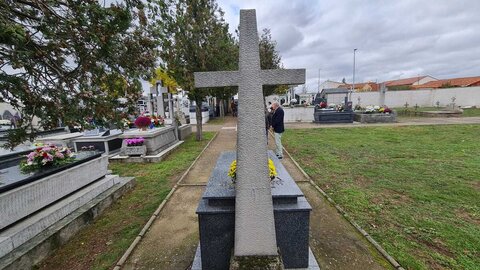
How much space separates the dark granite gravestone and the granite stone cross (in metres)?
0.28

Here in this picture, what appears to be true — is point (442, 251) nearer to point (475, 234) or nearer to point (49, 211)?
point (475, 234)

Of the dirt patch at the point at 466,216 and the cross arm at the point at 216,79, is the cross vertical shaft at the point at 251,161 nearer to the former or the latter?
the cross arm at the point at 216,79

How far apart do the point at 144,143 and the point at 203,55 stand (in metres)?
4.42

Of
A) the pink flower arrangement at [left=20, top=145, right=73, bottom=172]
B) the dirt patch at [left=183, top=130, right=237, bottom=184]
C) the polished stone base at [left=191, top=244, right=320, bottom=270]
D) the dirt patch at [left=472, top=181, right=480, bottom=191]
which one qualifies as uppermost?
the pink flower arrangement at [left=20, top=145, right=73, bottom=172]

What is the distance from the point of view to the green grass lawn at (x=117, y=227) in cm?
314

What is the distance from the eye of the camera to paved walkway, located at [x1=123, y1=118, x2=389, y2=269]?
9.66 ft

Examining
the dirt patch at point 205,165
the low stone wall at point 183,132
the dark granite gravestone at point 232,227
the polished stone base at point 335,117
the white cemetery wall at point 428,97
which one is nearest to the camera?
the dark granite gravestone at point 232,227

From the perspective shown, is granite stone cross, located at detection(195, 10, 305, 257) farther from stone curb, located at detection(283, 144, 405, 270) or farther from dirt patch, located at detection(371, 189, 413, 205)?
dirt patch, located at detection(371, 189, 413, 205)

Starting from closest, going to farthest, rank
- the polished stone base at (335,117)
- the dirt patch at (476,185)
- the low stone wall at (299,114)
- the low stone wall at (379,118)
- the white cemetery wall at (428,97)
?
the dirt patch at (476,185) < the low stone wall at (379,118) < the polished stone base at (335,117) < the low stone wall at (299,114) < the white cemetery wall at (428,97)

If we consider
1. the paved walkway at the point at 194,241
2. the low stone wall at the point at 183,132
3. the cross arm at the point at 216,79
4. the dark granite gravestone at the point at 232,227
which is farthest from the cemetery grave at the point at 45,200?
the low stone wall at the point at 183,132

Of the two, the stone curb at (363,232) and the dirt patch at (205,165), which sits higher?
the dirt patch at (205,165)

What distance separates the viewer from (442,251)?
122 inches

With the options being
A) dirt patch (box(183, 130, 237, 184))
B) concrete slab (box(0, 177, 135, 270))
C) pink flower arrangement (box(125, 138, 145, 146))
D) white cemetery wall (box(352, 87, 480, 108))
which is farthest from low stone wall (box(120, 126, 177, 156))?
white cemetery wall (box(352, 87, 480, 108))

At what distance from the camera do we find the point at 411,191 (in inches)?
196
